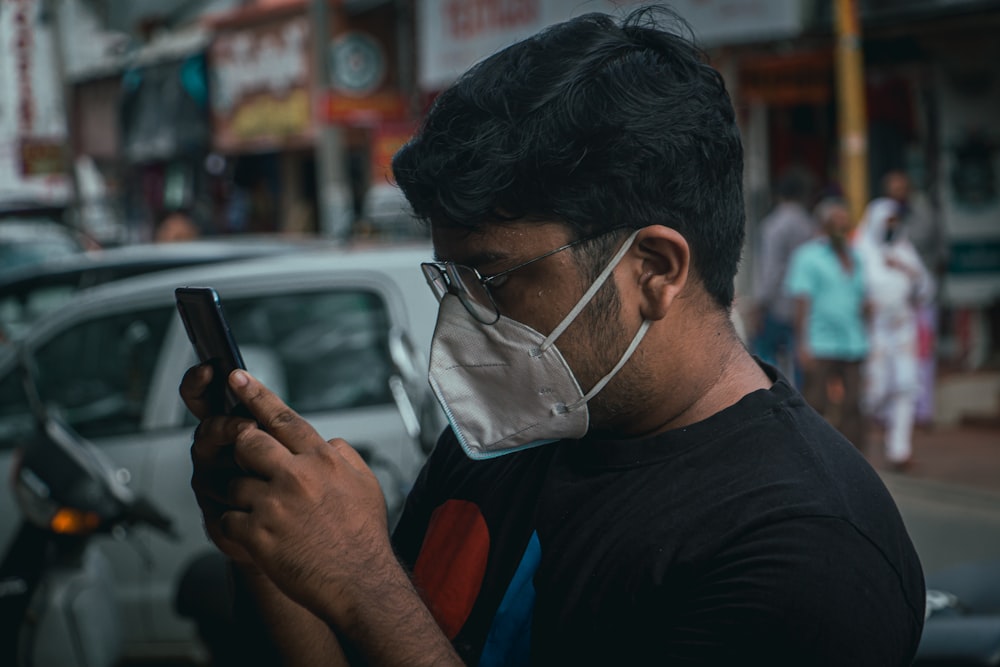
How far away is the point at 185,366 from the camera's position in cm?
457

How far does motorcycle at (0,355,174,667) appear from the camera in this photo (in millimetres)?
3609

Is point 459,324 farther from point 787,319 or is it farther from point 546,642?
point 787,319

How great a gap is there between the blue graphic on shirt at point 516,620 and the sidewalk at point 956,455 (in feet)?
21.7

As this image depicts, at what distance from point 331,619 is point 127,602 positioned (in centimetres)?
340

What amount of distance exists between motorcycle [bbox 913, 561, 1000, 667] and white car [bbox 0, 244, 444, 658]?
1.86 m

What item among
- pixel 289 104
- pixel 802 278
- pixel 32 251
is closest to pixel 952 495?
pixel 802 278

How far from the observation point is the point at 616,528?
148 centimetres

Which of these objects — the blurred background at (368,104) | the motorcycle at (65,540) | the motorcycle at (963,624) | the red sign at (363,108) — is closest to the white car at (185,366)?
the motorcycle at (65,540)

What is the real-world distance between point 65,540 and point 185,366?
1.01 meters

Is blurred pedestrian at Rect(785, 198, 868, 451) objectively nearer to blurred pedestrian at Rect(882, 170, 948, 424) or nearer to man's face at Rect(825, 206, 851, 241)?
man's face at Rect(825, 206, 851, 241)

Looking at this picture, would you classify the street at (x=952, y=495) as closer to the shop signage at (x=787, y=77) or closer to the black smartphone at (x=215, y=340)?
the shop signage at (x=787, y=77)

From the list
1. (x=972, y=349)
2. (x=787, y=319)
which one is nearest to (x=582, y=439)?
(x=787, y=319)

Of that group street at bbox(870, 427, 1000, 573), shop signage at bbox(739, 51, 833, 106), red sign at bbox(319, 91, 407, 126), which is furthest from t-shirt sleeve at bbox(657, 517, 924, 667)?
red sign at bbox(319, 91, 407, 126)

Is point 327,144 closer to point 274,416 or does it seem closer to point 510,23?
point 510,23
